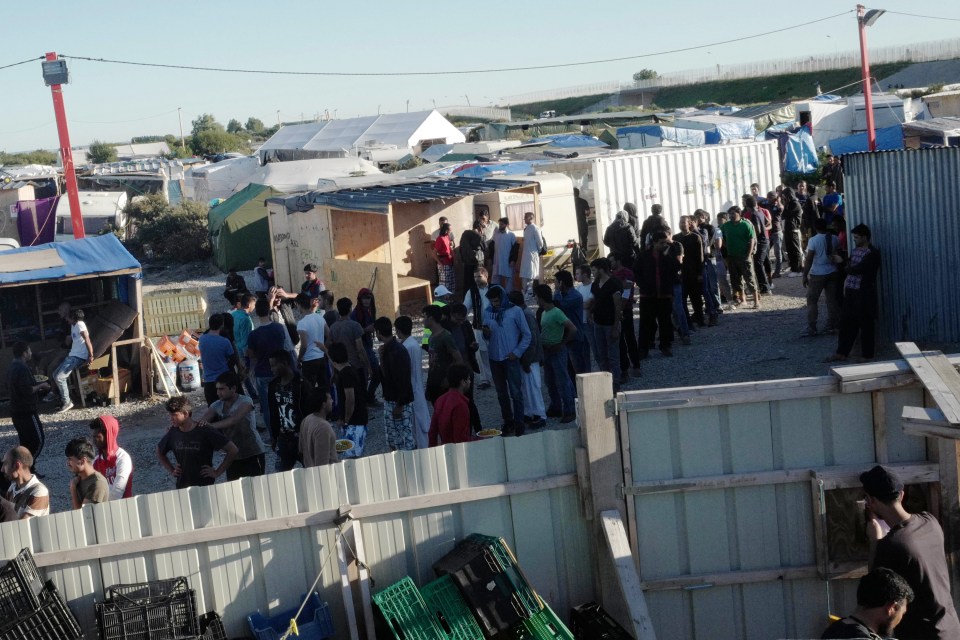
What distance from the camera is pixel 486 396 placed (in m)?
12.3

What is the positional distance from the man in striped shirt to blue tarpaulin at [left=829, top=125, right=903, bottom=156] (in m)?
22.1

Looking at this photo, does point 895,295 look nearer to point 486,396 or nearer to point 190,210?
point 486,396

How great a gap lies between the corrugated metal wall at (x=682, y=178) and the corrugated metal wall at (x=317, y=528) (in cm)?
1403

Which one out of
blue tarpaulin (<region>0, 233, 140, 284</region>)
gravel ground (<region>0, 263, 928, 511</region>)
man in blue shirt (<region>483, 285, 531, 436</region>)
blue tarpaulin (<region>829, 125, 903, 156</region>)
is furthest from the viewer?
blue tarpaulin (<region>829, 125, 903, 156</region>)

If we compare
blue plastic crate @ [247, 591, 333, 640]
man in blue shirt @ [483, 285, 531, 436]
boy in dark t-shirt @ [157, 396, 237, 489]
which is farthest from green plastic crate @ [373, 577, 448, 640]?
man in blue shirt @ [483, 285, 531, 436]

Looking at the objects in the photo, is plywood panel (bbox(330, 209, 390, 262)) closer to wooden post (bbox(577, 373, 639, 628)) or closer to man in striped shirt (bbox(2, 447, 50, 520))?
man in striped shirt (bbox(2, 447, 50, 520))

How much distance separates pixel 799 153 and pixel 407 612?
27.2 metres

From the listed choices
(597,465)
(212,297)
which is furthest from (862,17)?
(597,465)

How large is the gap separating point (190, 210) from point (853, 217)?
2287 centimetres

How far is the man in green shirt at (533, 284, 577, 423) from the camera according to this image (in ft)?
33.4

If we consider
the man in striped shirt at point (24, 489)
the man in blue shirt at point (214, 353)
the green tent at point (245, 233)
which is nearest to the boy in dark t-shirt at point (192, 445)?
the man in striped shirt at point (24, 489)

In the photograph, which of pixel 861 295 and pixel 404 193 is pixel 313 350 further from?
pixel 404 193

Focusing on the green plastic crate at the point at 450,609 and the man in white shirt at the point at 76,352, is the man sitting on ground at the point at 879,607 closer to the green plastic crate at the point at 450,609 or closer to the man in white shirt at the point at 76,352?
the green plastic crate at the point at 450,609

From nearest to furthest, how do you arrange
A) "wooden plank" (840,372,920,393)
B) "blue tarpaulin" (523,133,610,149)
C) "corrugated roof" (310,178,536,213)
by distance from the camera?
"wooden plank" (840,372,920,393) → "corrugated roof" (310,178,536,213) → "blue tarpaulin" (523,133,610,149)
